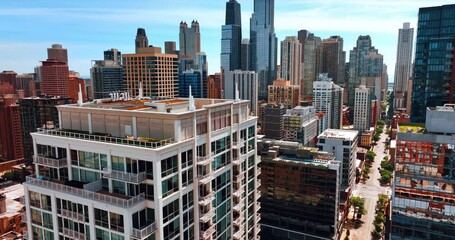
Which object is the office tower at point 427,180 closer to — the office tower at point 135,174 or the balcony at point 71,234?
the office tower at point 135,174

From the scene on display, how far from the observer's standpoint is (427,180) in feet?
213

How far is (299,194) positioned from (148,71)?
92357mm

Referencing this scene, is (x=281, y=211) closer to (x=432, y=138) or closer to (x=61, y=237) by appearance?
(x=432, y=138)

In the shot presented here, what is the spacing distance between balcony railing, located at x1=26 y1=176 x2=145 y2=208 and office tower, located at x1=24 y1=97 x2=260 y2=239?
0.09 meters

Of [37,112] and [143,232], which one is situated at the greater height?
[143,232]

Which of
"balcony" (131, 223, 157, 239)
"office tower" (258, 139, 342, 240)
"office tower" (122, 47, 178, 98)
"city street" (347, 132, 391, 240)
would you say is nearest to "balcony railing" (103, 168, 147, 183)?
"balcony" (131, 223, 157, 239)

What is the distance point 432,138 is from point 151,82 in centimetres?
12355

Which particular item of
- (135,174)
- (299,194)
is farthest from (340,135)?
(135,174)

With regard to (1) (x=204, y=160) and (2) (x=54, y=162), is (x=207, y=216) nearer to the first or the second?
(1) (x=204, y=160)

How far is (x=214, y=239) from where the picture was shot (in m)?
41.3

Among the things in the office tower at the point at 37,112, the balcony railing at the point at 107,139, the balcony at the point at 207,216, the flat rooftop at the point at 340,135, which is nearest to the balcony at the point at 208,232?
the balcony at the point at 207,216

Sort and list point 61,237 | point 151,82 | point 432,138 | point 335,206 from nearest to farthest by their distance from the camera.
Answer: point 61,237
point 432,138
point 335,206
point 151,82

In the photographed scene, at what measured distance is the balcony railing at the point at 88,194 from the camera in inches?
1193

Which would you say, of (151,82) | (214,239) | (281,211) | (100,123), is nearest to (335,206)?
(281,211)
